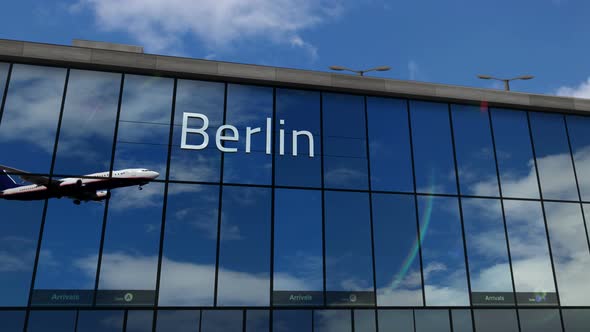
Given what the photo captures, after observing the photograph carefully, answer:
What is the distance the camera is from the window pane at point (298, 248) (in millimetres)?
20219

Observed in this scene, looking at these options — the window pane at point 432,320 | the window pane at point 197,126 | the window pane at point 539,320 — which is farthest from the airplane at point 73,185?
the window pane at point 539,320

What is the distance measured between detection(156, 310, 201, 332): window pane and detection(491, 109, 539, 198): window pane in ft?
49.5

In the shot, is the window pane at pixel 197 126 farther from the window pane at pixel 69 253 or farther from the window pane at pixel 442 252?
the window pane at pixel 442 252

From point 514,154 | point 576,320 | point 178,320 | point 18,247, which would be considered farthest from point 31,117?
point 576,320

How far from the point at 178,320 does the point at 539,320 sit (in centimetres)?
1547

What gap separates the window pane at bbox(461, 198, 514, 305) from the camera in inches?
868

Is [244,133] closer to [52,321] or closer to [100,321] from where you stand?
[100,321]

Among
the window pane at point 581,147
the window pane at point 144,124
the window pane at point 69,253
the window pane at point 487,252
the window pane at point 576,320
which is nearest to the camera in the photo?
the window pane at point 69,253

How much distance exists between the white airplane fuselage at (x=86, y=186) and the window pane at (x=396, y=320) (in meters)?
10.9

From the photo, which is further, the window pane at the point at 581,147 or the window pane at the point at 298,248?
the window pane at the point at 581,147

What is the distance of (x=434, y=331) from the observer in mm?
21000

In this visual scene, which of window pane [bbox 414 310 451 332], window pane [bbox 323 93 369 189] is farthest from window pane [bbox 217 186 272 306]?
window pane [bbox 414 310 451 332]

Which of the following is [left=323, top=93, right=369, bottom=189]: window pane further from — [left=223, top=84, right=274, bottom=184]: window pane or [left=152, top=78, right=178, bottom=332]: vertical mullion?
[left=152, top=78, right=178, bottom=332]: vertical mullion

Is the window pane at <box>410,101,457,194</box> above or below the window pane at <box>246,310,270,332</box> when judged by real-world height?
above
